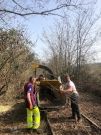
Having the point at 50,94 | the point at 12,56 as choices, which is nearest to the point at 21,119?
the point at 50,94

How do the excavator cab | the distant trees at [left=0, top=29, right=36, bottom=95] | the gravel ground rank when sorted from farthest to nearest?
the distant trees at [left=0, top=29, right=36, bottom=95] → the excavator cab → the gravel ground

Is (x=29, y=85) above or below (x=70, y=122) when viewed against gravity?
above

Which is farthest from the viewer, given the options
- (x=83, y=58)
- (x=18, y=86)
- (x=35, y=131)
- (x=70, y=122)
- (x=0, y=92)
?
(x=83, y=58)

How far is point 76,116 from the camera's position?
14.3 metres

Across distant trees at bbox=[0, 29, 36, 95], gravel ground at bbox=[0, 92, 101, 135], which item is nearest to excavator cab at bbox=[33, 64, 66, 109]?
gravel ground at bbox=[0, 92, 101, 135]

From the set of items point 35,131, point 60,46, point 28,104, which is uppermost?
point 60,46

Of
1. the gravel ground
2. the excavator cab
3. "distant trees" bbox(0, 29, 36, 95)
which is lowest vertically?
the gravel ground

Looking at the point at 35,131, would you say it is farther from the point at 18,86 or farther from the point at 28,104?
the point at 18,86

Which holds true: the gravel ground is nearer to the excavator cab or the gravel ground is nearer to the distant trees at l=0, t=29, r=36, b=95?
the excavator cab

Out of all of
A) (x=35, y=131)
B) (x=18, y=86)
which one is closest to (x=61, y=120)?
(x=35, y=131)

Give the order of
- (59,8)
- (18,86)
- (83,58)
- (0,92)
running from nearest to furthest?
1. (59,8)
2. (0,92)
3. (18,86)
4. (83,58)

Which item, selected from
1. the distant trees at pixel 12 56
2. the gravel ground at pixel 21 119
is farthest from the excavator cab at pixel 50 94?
the distant trees at pixel 12 56

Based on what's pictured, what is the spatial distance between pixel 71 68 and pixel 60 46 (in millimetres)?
4267

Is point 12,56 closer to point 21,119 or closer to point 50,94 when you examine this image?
point 50,94
